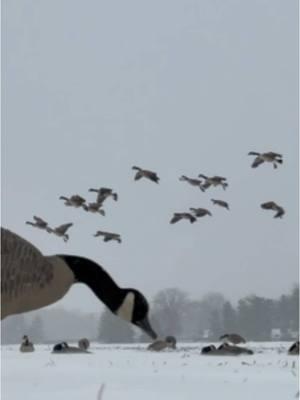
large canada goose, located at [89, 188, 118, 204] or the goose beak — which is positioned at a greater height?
A: large canada goose, located at [89, 188, 118, 204]

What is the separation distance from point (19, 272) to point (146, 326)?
3.87 ft

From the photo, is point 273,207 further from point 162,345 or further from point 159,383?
point 162,345

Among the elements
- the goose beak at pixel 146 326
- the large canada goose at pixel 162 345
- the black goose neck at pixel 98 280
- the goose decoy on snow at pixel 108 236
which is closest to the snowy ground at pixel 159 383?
the goose decoy on snow at pixel 108 236

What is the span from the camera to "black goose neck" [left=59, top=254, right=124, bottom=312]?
4.59 metres

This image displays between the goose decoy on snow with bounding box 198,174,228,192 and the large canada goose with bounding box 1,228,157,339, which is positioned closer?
the large canada goose with bounding box 1,228,157,339

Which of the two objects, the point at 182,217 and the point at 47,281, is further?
the point at 182,217

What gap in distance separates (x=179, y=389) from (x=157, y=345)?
1644cm

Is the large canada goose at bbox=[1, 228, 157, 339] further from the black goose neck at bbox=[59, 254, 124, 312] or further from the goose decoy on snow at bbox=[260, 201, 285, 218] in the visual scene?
the goose decoy on snow at bbox=[260, 201, 285, 218]

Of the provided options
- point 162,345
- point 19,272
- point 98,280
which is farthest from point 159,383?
point 162,345

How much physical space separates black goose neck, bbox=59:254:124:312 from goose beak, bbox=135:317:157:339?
170 mm

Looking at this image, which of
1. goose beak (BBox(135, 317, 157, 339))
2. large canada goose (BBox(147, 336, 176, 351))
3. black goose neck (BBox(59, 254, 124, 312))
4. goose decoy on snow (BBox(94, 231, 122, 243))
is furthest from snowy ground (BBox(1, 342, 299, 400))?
large canada goose (BBox(147, 336, 176, 351))

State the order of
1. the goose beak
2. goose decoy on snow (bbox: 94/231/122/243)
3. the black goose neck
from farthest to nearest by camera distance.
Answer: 1. goose decoy on snow (bbox: 94/231/122/243)
2. the black goose neck
3. the goose beak

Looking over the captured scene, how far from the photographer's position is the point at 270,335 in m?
68.8

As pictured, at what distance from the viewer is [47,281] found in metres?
5.03
